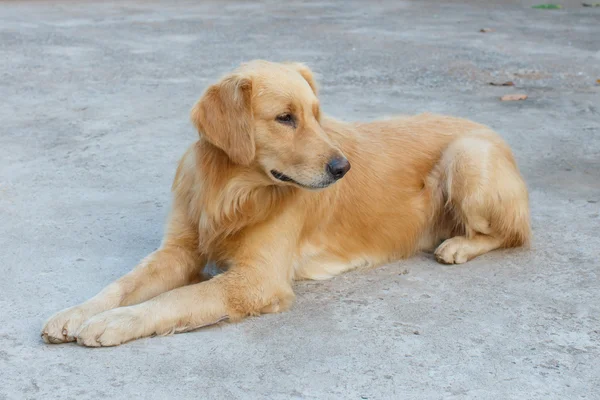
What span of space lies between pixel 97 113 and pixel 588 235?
4.18 m

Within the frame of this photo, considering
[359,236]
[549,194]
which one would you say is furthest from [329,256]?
[549,194]

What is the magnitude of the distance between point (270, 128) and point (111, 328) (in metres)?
1.11

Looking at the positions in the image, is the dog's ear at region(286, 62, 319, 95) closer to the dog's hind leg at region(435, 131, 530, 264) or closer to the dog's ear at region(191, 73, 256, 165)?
the dog's ear at region(191, 73, 256, 165)

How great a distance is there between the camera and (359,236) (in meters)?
4.66

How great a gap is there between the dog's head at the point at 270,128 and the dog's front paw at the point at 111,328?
0.83 m

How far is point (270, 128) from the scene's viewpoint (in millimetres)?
3959

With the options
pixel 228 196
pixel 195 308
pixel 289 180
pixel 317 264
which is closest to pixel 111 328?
pixel 195 308

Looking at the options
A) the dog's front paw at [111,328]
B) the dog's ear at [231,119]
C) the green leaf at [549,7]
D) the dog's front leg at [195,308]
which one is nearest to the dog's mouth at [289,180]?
the dog's ear at [231,119]

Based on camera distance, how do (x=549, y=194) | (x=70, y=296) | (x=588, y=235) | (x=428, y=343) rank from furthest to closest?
(x=549, y=194) → (x=588, y=235) → (x=70, y=296) → (x=428, y=343)

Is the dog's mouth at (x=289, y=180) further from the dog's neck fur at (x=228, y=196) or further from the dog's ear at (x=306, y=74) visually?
the dog's ear at (x=306, y=74)

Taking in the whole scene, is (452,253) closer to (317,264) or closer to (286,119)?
(317,264)

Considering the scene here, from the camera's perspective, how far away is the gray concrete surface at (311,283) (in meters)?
3.39

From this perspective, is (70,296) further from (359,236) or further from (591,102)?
(591,102)

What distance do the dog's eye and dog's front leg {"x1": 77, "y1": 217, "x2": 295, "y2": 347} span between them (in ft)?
1.78
